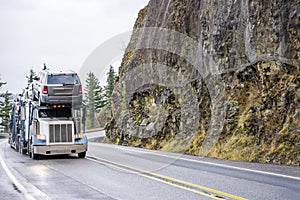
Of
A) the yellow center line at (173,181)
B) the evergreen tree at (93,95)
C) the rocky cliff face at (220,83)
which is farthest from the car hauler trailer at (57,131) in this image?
the evergreen tree at (93,95)

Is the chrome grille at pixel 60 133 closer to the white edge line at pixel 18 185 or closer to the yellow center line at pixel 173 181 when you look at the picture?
the white edge line at pixel 18 185

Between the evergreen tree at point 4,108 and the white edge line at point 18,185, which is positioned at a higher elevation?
the evergreen tree at point 4,108

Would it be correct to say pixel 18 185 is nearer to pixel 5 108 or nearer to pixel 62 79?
pixel 62 79

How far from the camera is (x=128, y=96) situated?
41.4 metres

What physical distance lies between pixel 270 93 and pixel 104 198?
13.1m

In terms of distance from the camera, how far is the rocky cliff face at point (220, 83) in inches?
797

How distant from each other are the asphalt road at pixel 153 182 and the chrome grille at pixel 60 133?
4526 millimetres

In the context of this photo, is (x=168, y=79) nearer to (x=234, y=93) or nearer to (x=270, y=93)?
(x=234, y=93)

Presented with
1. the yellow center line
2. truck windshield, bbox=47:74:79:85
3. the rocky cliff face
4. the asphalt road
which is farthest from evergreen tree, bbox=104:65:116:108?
the yellow center line

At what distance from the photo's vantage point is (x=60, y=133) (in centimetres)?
2194

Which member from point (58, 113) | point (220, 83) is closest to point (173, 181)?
point (58, 113)

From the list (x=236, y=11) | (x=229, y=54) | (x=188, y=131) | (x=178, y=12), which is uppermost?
(x=178, y=12)

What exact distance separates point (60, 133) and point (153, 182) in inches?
407

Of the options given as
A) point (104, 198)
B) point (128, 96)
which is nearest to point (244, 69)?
point (104, 198)
